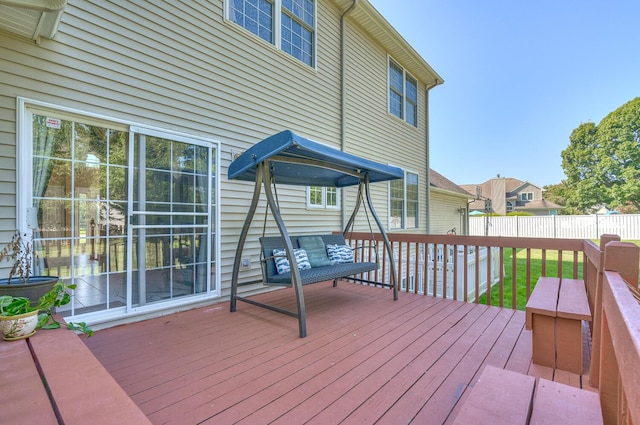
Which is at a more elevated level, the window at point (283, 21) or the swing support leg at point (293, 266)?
the window at point (283, 21)

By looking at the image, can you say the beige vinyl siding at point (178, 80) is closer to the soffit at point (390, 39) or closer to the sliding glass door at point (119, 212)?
the sliding glass door at point (119, 212)

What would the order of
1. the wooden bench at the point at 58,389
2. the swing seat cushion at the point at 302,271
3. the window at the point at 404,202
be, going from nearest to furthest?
the wooden bench at the point at 58,389 < the swing seat cushion at the point at 302,271 < the window at the point at 404,202

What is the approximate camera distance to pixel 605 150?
72.3ft

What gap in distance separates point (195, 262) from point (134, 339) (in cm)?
110

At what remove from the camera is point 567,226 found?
1808 centimetres

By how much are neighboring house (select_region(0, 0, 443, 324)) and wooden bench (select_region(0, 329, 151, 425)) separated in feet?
4.68

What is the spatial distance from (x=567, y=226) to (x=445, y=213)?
12386 millimetres

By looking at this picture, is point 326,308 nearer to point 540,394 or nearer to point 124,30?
point 540,394

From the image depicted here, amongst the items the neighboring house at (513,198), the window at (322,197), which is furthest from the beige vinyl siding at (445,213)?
the neighboring house at (513,198)

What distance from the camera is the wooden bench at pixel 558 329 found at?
6.39ft

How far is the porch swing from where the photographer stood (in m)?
2.79

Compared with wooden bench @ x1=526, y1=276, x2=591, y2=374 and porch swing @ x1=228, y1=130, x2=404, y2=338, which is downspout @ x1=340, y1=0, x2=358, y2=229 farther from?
wooden bench @ x1=526, y1=276, x2=591, y2=374

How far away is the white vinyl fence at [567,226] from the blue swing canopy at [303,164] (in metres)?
13.6

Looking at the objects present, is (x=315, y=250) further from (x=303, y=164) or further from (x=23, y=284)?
(x=23, y=284)
